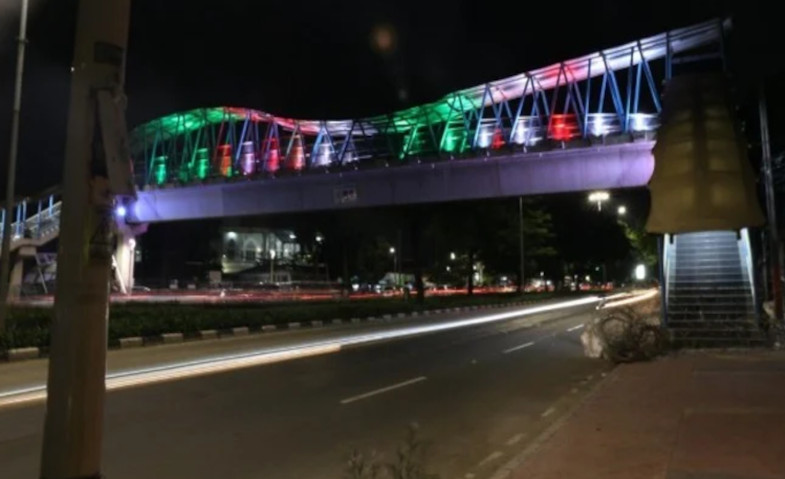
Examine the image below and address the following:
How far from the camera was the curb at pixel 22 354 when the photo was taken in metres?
19.4

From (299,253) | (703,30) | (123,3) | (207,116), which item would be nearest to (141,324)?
(123,3)

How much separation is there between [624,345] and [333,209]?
1222 inches

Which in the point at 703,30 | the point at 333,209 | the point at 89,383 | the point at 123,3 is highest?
the point at 703,30

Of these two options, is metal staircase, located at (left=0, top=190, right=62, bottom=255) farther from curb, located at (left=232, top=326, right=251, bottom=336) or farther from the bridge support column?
curb, located at (left=232, top=326, right=251, bottom=336)

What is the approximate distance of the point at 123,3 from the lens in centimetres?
381

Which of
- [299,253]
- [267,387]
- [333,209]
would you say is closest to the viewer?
[267,387]

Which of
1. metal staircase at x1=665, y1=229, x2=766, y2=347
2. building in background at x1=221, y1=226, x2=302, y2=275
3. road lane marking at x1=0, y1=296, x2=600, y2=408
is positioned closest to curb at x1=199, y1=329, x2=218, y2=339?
road lane marking at x1=0, y1=296, x2=600, y2=408

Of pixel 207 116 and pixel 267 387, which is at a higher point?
pixel 207 116

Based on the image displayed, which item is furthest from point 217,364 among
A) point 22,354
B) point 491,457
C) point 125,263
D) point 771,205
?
point 125,263

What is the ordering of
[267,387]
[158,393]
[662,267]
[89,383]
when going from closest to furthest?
[89,383] → [158,393] → [267,387] → [662,267]

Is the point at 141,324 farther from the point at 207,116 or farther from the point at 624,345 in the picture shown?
the point at 207,116

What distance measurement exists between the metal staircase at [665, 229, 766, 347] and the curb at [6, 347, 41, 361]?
17076mm

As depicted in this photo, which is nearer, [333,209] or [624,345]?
[624,345]

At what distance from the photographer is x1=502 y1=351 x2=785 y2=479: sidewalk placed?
24.6ft
